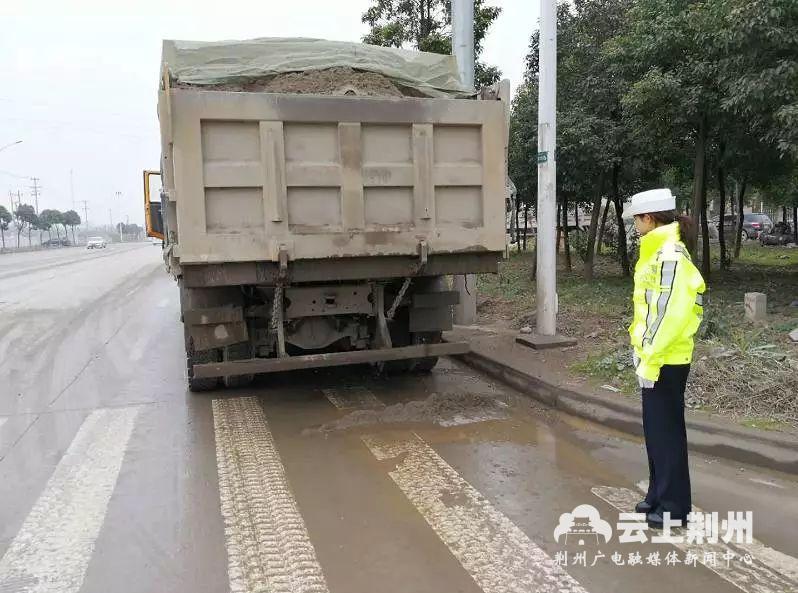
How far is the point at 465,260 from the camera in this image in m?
5.98

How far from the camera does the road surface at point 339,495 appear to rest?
10.2ft

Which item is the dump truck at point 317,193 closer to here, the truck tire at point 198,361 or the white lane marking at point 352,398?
the truck tire at point 198,361

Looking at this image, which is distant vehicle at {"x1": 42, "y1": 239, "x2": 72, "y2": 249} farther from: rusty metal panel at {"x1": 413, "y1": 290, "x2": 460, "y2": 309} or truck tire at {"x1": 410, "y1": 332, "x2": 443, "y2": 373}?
rusty metal panel at {"x1": 413, "y1": 290, "x2": 460, "y2": 309}

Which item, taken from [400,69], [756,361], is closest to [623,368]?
[756,361]

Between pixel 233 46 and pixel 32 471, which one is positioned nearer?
pixel 32 471

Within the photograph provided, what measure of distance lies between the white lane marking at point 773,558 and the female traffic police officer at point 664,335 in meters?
0.34

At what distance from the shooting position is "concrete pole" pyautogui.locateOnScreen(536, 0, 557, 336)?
751 centimetres

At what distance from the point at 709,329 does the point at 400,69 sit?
168 inches

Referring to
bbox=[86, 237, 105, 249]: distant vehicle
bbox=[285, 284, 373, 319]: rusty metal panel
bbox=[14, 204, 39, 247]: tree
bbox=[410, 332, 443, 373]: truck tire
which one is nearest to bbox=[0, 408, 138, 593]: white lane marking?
bbox=[285, 284, 373, 319]: rusty metal panel

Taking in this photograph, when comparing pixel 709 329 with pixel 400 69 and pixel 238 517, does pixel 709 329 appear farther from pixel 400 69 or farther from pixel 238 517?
pixel 238 517

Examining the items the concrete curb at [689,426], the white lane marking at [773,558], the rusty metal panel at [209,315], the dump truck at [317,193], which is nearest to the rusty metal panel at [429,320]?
the dump truck at [317,193]

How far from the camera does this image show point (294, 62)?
235 inches

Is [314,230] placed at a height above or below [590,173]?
below

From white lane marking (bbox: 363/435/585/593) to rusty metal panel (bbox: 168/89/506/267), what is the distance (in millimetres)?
1866
